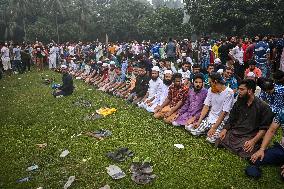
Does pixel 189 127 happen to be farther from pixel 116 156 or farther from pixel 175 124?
pixel 116 156

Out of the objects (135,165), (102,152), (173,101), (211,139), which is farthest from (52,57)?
(135,165)

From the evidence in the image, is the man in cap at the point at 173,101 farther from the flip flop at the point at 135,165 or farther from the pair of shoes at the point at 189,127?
the flip flop at the point at 135,165

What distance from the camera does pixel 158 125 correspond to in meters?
8.99

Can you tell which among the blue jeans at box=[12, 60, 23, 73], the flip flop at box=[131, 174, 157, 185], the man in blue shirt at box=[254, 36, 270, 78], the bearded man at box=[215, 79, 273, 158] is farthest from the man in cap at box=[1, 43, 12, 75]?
the flip flop at box=[131, 174, 157, 185]

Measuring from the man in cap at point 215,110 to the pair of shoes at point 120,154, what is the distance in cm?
186

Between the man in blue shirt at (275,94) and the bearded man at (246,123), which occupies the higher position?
the man in blue shirt at (275,94)

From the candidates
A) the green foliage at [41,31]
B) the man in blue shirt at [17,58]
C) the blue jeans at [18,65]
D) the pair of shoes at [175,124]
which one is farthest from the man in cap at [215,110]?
the green foliage at [41,31]

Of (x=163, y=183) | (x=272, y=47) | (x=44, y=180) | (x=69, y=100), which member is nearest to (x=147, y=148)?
(x=163, y=183)

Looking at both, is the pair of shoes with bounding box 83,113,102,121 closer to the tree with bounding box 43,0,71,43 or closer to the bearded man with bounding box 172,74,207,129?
the bearded man with bounding box 172,74,207,129

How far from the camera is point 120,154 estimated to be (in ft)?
22.4

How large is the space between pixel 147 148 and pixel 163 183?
1652 mm

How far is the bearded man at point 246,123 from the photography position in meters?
6.28

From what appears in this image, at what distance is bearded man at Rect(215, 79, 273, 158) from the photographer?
6.28 meters

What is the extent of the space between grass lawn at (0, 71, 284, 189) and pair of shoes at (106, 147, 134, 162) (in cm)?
11
